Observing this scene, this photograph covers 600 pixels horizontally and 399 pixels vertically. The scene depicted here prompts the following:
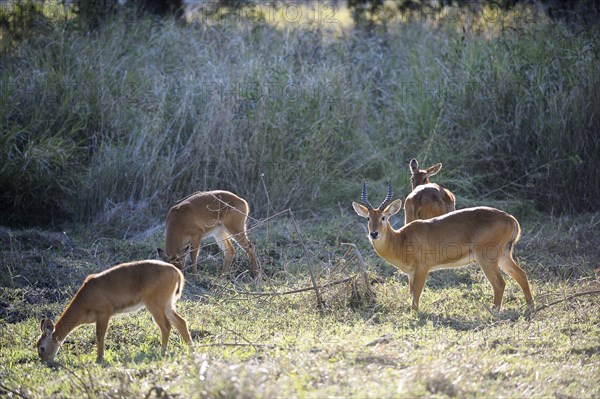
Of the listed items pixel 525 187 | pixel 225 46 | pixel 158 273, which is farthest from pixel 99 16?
pixel 158 273

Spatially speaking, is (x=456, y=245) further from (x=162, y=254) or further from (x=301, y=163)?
(x=301, y=163)

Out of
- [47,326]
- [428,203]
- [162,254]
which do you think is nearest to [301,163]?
[428,203]

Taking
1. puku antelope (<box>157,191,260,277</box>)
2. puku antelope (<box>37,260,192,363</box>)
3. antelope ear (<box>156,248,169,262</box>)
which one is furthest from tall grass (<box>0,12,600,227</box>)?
puku antelope (<box>37,260,192,363</box>)

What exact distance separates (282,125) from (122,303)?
6641 mm

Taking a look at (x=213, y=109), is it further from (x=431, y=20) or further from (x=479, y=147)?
(x=431, y=20)

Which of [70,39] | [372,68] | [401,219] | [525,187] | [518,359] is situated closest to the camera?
[518,359]

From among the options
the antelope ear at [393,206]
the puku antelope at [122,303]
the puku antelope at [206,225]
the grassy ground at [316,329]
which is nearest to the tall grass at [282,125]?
the grassy ground at [316,329]

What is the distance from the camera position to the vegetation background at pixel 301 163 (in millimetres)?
6914

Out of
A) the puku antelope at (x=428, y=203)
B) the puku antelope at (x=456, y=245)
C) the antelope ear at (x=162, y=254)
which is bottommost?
the antelope ear at (x=162, y=254)

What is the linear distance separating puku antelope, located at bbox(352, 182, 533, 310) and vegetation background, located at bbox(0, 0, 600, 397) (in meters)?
0.34

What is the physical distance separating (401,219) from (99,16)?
761 cm

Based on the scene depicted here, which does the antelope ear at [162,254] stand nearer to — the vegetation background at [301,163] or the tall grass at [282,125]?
the vegetation background at [301,163]

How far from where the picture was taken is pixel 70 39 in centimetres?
1495

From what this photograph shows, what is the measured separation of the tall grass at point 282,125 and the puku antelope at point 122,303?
16.9ft
